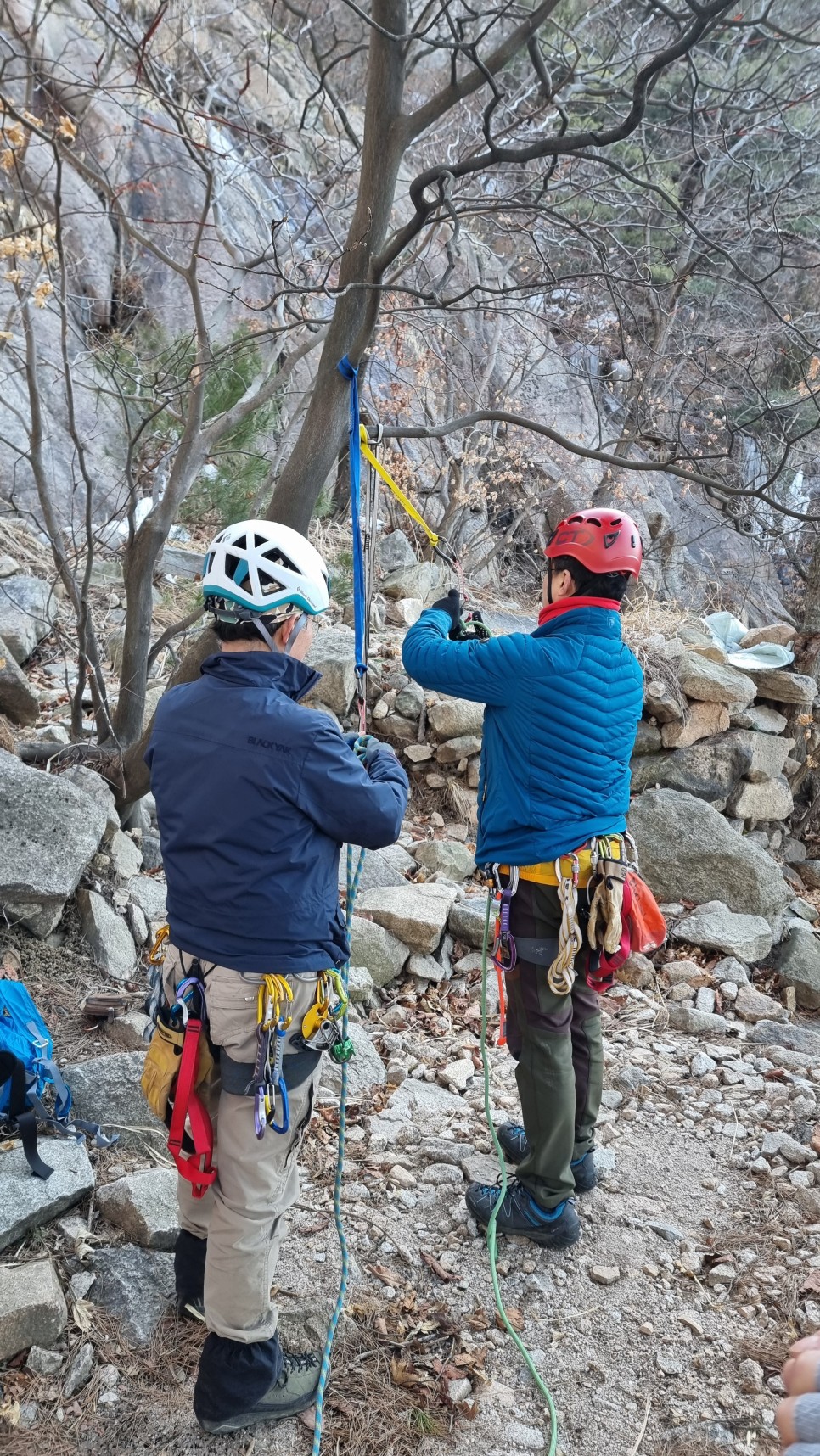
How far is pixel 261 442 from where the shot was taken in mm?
9422

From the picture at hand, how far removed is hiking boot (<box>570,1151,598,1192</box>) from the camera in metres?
3.28

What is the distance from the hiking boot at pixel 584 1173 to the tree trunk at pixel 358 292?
2669 mm

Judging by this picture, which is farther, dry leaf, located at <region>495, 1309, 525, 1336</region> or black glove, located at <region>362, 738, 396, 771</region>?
dry leaf, located at <region>495, 1309, 525, 1336</region>

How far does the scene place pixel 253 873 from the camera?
2.04 m

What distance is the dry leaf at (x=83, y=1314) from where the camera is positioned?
8.00 feet

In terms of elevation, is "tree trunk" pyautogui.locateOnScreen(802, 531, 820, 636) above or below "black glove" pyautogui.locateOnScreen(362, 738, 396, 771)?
above

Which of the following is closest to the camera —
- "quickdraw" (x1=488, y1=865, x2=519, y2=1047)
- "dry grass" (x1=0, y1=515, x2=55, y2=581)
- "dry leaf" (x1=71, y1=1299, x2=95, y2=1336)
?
"dry leaf" (x1=71, y1=1299, x2=95, y2=1336)

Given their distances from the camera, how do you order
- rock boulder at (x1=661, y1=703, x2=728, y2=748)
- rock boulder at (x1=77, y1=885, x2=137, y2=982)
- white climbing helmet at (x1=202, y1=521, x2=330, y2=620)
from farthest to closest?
1. rock boulder at (x1=661, y1=703, x2=728, y2=748)
2. rock boulder at (x1=77, y1=885, x2=137, y2=982)
3. white climbing helmet at (x1=202, y1=521, x2=330, y2=620)

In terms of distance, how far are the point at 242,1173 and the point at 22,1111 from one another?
907 millimetres

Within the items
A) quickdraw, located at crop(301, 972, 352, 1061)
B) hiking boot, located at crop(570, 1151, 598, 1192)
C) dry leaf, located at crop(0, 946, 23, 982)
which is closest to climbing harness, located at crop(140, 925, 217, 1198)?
quickdraw, located at crop(301, 972, 352, 1061)

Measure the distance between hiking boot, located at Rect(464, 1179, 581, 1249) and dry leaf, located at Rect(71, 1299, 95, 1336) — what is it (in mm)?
1241

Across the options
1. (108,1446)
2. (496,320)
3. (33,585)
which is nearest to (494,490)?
(496,320)

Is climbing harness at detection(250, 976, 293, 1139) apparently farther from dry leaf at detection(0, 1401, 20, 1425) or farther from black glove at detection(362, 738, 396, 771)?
dry leaf at detection(0, 1401, 20, 1425)

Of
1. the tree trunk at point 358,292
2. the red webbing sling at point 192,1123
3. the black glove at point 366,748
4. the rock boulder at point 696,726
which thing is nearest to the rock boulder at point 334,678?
the rock boulder at point 696,726
